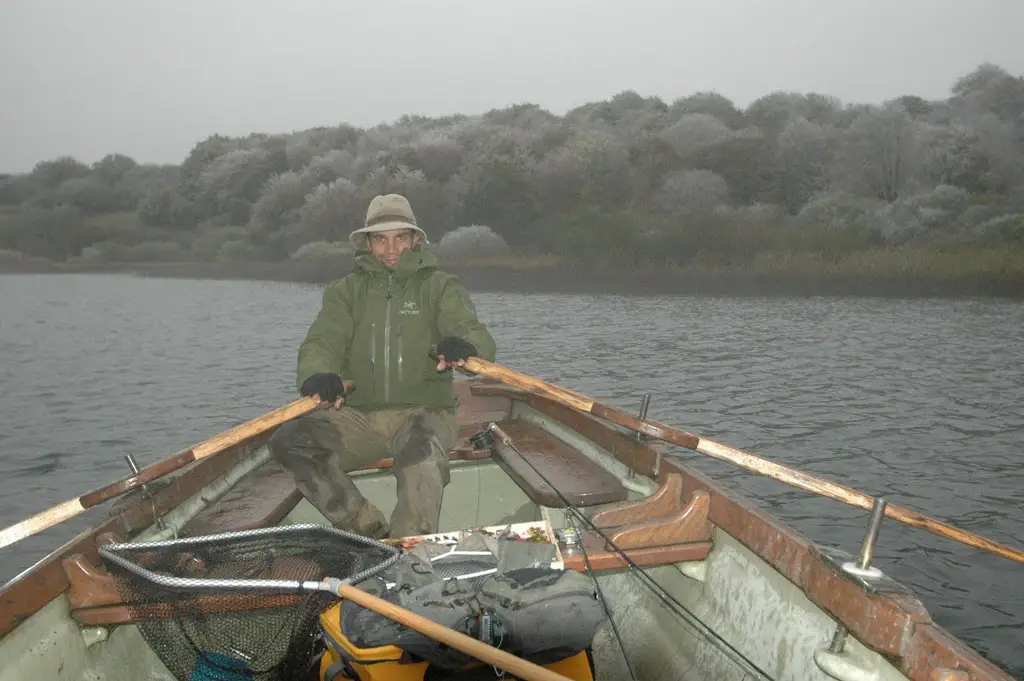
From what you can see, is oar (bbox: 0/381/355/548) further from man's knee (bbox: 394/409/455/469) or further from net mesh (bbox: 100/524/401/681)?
→ man's knee (bbox: 394/409/455/469)

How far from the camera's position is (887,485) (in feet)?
37.3

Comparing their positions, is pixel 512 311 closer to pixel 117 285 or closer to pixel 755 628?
pixel 755 628

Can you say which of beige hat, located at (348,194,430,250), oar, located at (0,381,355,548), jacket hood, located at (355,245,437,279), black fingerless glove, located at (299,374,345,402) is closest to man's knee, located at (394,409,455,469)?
black fingerless glove, located at (299,374,345,402)

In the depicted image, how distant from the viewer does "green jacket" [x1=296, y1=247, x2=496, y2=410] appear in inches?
229

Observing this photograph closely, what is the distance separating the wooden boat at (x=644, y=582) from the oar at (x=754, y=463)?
26 centimetres

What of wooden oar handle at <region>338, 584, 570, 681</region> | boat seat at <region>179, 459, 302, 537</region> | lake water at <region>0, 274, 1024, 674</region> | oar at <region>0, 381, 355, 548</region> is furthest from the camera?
lake water at <region>0, 274, 1024, 674</region>

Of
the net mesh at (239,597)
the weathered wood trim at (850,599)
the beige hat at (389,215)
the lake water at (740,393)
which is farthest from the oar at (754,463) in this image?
the lake water at (740,393)

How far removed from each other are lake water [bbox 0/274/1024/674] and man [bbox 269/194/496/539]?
5824mm

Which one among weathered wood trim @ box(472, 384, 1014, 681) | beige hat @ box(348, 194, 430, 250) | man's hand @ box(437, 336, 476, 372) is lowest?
weathered wood trim @ box(472, 384, 1014, 681)

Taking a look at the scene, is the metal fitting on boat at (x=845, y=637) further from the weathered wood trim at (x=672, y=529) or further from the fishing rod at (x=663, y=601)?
the weathered wood trim at (x=672, y=529)

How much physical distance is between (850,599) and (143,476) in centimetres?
402

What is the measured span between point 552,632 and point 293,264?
70996 mm

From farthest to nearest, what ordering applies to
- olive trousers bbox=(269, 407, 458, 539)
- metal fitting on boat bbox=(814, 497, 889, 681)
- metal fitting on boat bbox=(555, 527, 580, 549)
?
olive trousers bbox=(269, 407, 458, 539) → metal fitting on boat bbox=(555, 527, 580, 549) → metal fitting on boat bbox=(814, 497, 889, 681)

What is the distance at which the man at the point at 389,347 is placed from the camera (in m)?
5.56
